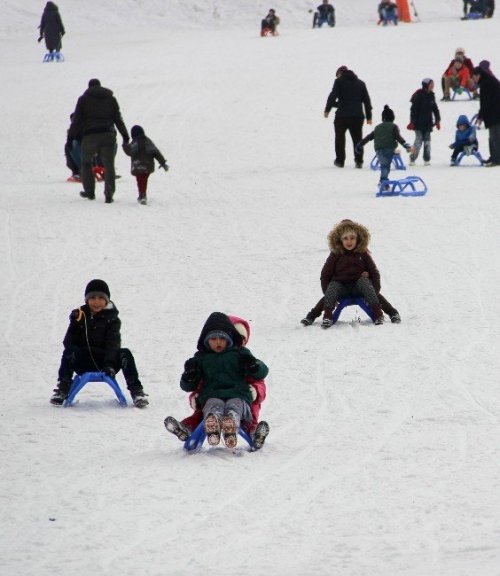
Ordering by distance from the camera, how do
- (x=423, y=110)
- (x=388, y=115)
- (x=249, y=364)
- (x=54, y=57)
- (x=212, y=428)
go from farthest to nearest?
(x=54, y=57), (x=423, y=110), (x=388, y=115), (x=249, y=364), (x=212, y=428)

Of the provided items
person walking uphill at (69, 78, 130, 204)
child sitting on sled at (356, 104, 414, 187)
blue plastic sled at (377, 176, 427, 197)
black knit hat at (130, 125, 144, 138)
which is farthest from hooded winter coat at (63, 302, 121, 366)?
child sitting on sled at (356, 104, 414, 187)

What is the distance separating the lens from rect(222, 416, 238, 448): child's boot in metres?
7.33

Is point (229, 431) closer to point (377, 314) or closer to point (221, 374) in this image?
point (221, 374)

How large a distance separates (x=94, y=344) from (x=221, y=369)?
1630 mm

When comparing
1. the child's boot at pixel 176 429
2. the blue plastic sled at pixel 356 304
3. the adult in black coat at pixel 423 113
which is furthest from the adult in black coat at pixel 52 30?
the child's boot at pixel 176 429

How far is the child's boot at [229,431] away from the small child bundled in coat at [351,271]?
12.8ft

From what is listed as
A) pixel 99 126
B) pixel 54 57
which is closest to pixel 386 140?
pixel 99 126

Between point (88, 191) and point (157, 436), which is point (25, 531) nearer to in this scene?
point (157, 436)

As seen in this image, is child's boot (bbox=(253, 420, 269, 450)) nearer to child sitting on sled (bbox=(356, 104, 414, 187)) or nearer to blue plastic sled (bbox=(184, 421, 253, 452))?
blue plastic sled (bbox=(184, 421, 253, 452))

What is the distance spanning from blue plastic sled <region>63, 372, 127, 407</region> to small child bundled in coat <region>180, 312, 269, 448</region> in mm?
1272

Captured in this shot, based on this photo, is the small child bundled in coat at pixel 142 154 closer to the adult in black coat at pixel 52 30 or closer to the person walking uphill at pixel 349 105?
the person walking uphill at pixel 349 105

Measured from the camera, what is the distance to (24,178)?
2178 cm

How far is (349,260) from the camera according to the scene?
11.2 m

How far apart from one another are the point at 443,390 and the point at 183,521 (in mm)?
3159
